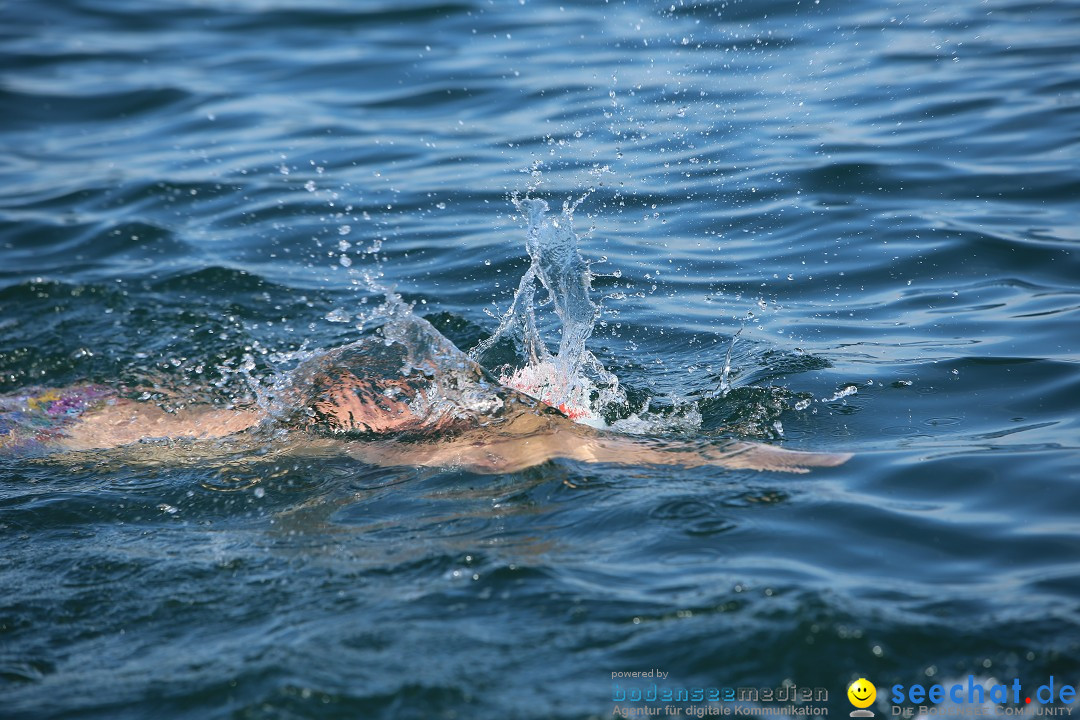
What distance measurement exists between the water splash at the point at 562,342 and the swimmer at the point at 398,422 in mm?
429

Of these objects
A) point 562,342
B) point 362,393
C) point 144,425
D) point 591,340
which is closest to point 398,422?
point 362,393

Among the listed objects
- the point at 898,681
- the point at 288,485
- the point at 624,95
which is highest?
the point at 624,95

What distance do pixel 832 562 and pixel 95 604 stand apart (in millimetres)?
2490

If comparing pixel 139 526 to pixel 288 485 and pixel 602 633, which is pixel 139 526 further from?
pixel 602 633

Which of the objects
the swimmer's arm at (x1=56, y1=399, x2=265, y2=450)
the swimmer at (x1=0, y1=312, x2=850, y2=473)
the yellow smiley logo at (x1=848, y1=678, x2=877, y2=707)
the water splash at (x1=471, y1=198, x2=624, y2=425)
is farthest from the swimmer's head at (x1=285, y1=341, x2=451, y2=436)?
the yellow smiley logo at (x1=848, y1=678, x2=877, y2=707)

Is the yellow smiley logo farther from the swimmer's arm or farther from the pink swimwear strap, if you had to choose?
the pink swimwear strap

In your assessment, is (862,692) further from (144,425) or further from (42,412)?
(42,412)

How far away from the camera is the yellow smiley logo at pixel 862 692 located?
277 cm

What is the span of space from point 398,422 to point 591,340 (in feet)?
5.11

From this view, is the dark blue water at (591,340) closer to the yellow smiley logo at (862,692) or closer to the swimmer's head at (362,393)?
the yellow smiley logo at (862,692)

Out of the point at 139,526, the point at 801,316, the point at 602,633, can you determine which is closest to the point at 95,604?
the point at 139,526

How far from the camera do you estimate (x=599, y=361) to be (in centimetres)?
555

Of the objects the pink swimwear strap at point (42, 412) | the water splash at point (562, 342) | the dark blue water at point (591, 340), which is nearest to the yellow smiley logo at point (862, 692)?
the dark blue water at point (591, 340)

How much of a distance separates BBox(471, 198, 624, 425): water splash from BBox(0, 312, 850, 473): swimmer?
1.41 feet
